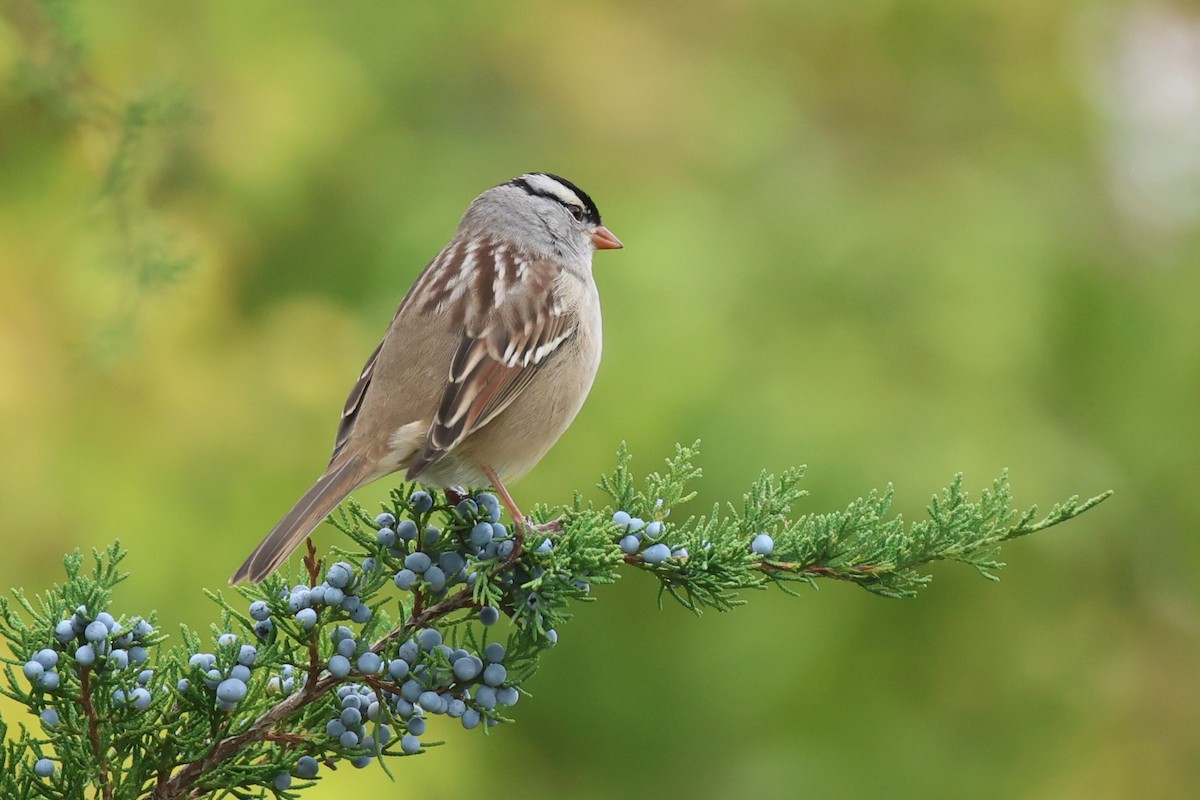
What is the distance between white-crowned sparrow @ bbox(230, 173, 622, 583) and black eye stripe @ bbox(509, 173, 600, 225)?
298 millimetres

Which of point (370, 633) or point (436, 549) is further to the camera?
point (436, 549)

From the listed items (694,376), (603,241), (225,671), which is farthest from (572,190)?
(225,671)

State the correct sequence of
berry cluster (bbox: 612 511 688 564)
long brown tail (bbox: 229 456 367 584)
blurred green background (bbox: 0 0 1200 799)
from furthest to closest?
blurred green background (bbox: 0 0 1200 799) < long brown tail (bbox: 229 456 367 584) < berry cluster (bbox: 612 511 688 564)

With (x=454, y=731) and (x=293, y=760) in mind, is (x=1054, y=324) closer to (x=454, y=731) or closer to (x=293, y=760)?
(x=454, y=731)

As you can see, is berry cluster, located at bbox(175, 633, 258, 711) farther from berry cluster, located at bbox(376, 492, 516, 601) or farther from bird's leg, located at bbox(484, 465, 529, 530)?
bird's leg, located at bbox(484, 465, 529, 530)

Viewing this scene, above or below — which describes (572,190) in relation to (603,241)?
above

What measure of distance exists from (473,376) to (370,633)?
1.17m

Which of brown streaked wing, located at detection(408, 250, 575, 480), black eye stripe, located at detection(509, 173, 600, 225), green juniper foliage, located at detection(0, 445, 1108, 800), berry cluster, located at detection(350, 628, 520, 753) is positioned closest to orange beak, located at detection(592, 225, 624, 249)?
black eye stripe, located at detection(509, 173, 600, 225)

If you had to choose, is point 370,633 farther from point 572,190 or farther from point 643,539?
point 572,190

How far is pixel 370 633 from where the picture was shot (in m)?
2.06

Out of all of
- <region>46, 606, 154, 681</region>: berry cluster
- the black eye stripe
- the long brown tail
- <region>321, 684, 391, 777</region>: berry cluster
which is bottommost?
<region>321, 684, 391, 777</region>: berry cluster

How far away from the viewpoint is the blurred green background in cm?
409

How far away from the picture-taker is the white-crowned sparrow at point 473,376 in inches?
117

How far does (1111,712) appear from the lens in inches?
185
